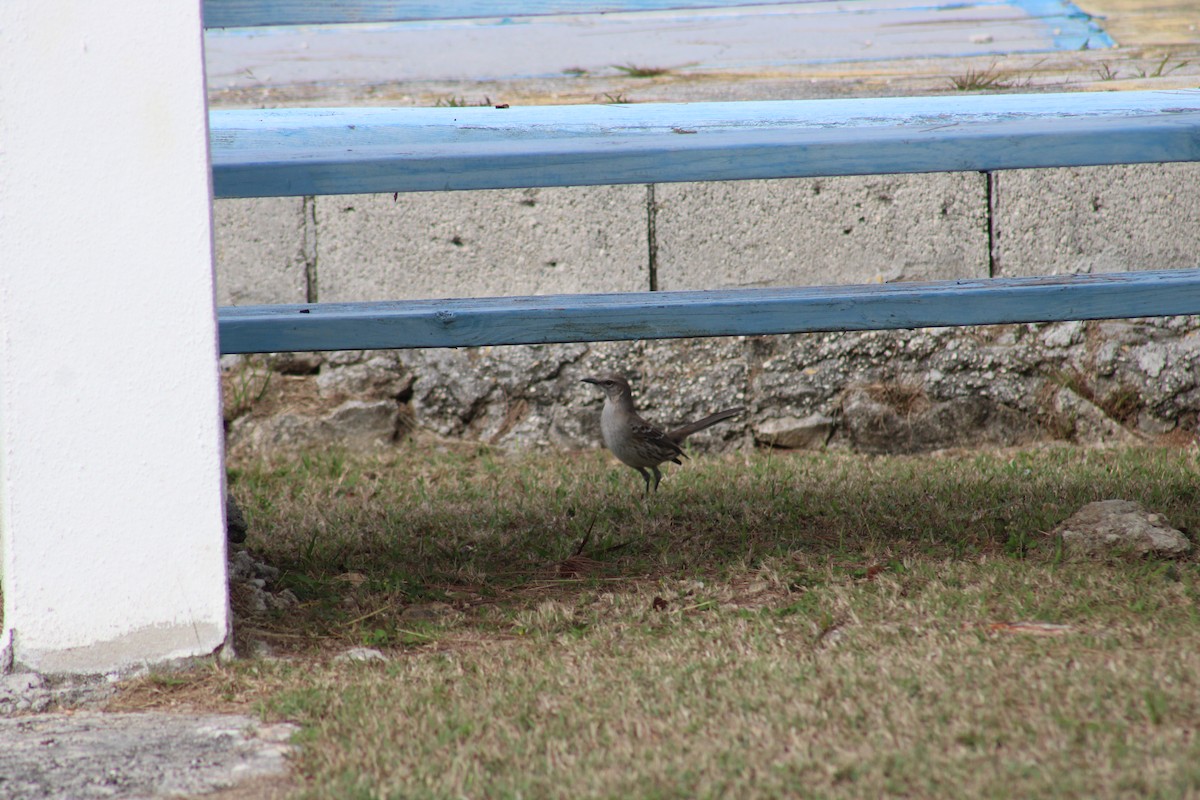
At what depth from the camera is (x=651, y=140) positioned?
3.55m

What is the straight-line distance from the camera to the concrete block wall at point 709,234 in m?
6.61

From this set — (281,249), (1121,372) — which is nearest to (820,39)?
(1121,372)

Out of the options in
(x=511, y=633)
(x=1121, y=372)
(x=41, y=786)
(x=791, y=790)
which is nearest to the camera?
(x=791, y=790)

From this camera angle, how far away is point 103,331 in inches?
133

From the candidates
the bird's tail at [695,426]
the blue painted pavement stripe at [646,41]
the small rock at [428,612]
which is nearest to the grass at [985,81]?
the blue painted pavement stripe at [646,41]

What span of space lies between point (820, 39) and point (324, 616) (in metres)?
4.34

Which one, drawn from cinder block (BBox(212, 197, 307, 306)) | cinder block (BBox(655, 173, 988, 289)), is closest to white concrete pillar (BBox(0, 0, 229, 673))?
cinder block (BBox(212, 197, 307, 306))

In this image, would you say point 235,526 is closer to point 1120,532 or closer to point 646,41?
point 1120,532

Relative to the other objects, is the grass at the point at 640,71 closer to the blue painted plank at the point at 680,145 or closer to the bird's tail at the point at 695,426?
the bird's tail at the point at 695,426

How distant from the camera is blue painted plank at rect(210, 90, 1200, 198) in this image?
341 centimetres

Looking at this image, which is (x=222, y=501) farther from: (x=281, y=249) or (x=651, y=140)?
(x=281, y=249)

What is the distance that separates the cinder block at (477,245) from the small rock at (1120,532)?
115 inches

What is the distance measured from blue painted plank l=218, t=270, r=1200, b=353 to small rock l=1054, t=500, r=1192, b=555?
0.79m

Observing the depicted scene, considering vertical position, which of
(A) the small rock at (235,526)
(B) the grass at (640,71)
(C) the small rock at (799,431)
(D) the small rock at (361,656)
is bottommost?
(C) the small rock at (799,431)
